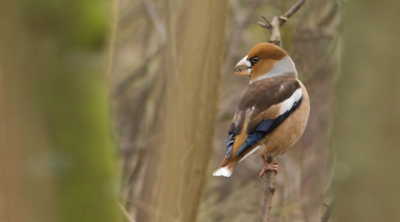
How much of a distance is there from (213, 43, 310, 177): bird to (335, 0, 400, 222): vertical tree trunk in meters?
0.14

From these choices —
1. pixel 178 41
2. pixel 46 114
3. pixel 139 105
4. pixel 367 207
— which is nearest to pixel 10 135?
pixel 46 114

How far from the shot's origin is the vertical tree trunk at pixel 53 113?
0.47 m

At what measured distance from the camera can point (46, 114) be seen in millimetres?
478

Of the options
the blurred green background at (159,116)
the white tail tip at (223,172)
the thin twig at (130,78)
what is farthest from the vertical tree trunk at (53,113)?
the thin twig at (130,78)

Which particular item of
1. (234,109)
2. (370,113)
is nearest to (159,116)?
(234,109)

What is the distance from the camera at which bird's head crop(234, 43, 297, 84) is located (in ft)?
2.69

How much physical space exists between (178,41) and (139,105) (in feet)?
2.21

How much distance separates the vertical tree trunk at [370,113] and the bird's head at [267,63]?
0.19 metres

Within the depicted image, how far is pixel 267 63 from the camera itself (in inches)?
32.6

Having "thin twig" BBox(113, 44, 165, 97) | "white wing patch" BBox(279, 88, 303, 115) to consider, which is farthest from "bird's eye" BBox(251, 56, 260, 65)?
"thin twig" BBox(113, 44, 165, 97)

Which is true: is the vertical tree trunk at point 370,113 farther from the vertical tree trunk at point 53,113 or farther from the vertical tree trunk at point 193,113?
the vertical tree trunk at point 53,113

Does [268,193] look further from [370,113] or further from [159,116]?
[159,116]

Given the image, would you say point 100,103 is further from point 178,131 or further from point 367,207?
→ point 367,207

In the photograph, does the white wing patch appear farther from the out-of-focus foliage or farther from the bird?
the out-of-focus foliage
